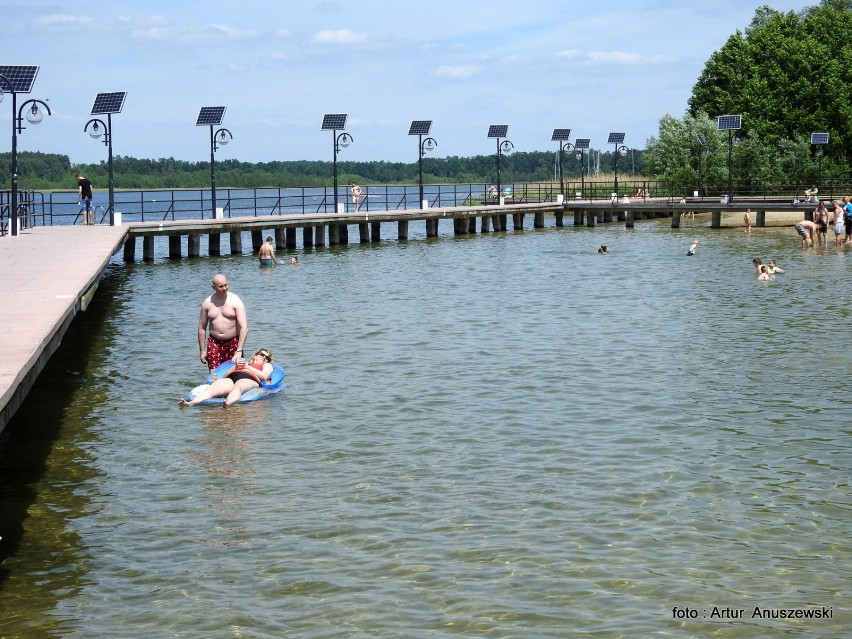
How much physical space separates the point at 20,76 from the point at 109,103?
26.7 feet

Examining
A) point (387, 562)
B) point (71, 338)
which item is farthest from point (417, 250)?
point (387, 562)

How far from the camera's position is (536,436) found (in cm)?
1492

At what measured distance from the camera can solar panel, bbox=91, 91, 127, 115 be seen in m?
42.6

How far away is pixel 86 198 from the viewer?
41406 mm

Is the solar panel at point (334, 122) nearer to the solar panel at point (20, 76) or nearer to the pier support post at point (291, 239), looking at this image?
the pier support post at point (291, 239)

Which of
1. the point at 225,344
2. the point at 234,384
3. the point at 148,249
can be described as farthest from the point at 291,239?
the point at 225,344

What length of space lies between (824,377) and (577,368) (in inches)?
163

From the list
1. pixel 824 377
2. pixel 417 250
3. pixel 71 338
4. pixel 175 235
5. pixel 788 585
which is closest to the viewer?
pixel 788 585

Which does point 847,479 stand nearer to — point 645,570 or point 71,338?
point 645,570

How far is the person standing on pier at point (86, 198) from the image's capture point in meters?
41.2

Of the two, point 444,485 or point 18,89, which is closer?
point 444,485

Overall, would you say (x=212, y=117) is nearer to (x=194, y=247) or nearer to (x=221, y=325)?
(x=194, y=247)

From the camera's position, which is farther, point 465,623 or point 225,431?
point 225,431

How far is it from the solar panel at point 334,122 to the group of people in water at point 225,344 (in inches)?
1505
